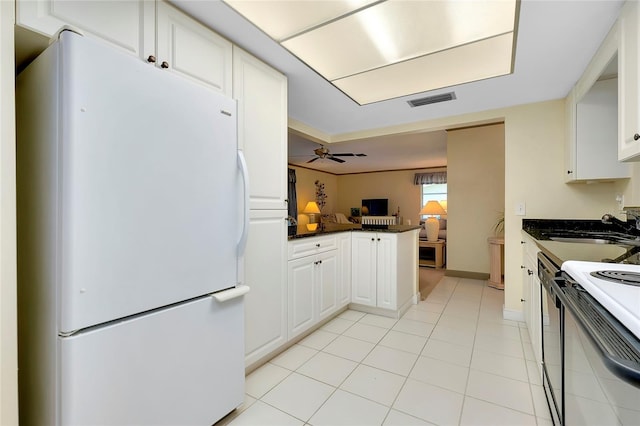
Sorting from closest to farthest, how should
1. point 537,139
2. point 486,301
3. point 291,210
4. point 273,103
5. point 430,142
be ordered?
point 273,103 < point 537,139 < point 486,301 < point 430,142 < point 291,210

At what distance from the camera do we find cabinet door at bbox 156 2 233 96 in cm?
141

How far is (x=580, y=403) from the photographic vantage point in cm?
96

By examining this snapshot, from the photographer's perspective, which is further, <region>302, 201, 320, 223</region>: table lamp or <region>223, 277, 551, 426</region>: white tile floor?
<region>302, 201, 320, 223</region>: table lamp

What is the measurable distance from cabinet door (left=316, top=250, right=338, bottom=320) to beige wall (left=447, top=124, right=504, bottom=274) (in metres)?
2.72

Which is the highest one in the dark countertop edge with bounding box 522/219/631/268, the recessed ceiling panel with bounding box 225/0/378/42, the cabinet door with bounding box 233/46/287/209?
the recessed ceiling panel with bounding box 225/0/378/42

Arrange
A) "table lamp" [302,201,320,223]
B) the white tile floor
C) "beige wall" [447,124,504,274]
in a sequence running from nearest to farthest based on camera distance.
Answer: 1. the white tile floor
2. "beige wall" [447,124,504,274]
3. "table lamp" [302,201,320,223]

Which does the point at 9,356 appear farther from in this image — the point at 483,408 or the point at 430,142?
the point at 430,142

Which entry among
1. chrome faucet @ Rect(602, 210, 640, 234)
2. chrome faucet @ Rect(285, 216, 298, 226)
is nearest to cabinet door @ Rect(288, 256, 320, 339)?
chrome faucet @ Rect(285, 216, 298, 226)

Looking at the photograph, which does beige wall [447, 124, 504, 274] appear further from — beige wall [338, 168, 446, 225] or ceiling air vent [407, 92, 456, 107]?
beige wall [338, 168, 446, 225]

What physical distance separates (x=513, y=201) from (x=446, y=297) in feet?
4.72

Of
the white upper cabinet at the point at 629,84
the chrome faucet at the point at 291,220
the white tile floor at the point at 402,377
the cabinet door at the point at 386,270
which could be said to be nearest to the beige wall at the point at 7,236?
the white tile floor at the point at 402,377

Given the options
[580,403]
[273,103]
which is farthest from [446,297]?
[273,103]

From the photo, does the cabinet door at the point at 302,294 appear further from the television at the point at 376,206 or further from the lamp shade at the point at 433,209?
the television at the point at 376,206

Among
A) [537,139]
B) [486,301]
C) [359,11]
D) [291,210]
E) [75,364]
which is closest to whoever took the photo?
[75,364]
